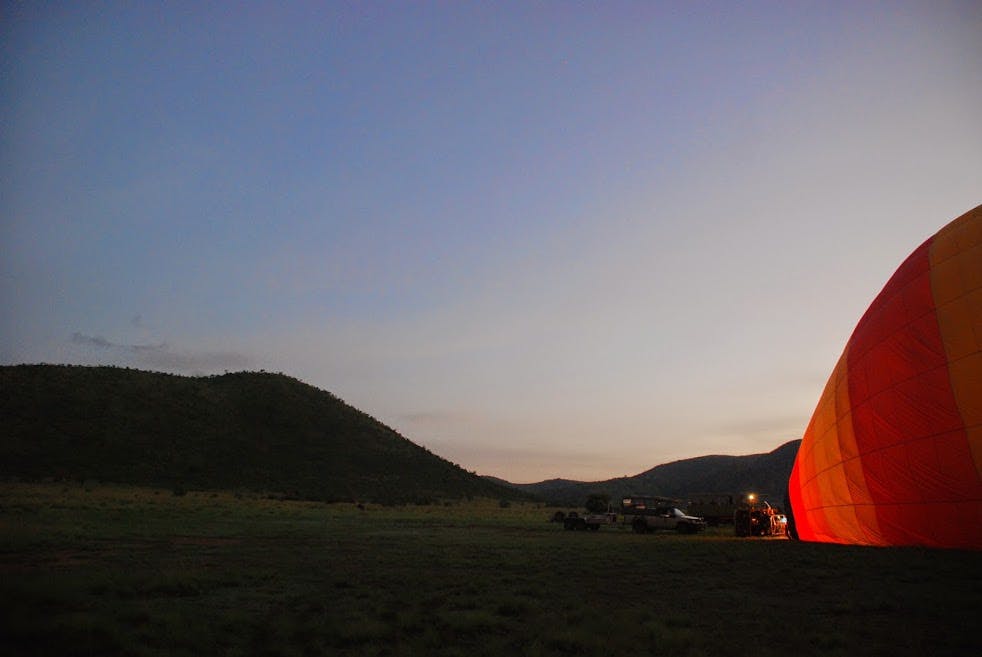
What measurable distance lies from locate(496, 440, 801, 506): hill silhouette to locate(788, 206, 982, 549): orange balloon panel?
94128 millimetres

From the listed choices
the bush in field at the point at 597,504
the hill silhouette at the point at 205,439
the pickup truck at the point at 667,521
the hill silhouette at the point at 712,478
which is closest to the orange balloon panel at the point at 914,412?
the pickup truck at the point at 667,521

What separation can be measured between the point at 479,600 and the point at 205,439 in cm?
8715

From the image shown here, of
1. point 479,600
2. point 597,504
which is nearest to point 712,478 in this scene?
point 597,504

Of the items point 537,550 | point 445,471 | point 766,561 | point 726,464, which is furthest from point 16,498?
point 726,464

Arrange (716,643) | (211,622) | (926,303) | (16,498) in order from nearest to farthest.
Result: (716,643), (211,622), (926,303), (16,498)

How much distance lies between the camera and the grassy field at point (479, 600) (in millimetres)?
8453

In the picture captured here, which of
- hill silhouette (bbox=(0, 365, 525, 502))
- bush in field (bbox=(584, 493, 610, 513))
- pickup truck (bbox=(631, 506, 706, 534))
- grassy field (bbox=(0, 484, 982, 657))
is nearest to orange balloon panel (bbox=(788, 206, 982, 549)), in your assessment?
grassy field (bbox=(0, 484, 982, 657))

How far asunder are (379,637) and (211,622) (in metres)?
2.73

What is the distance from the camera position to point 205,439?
89.0m

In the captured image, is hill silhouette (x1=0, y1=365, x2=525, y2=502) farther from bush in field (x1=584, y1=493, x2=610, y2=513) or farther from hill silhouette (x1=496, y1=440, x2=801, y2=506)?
bush in field (x1=584, y1=493, x2=610, y2=513)

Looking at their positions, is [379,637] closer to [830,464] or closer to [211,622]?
[211,622]

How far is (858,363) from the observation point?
1931 centimetres

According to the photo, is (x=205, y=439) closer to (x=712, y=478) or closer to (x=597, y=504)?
(x=597, y=504)

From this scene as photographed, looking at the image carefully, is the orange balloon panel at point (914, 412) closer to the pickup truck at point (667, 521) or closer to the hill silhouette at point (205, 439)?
the pickup truck at point (667, 521)
